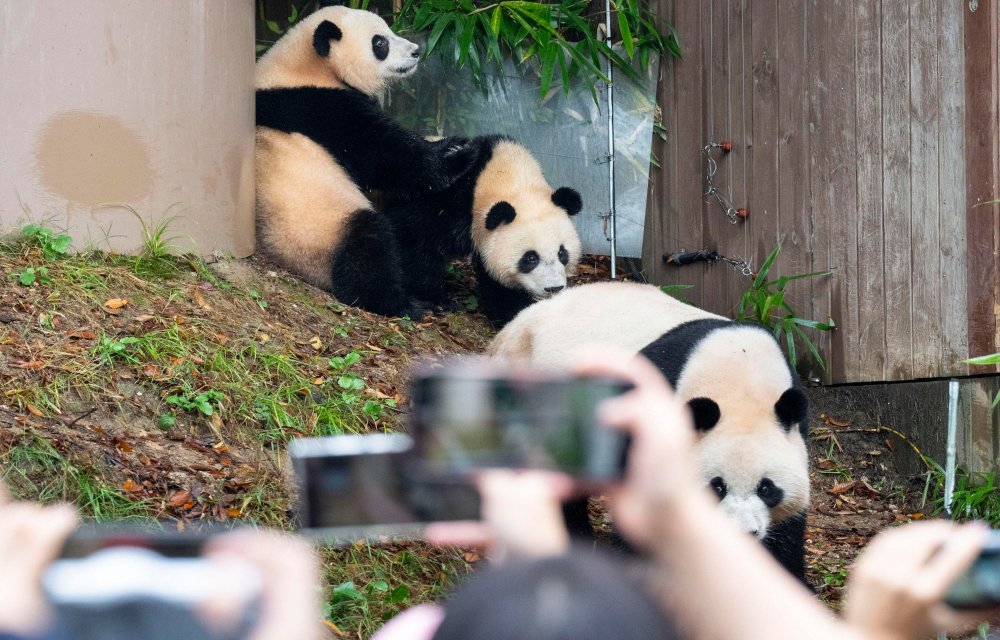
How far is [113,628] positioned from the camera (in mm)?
746

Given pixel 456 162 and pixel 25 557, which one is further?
pixel 456 162

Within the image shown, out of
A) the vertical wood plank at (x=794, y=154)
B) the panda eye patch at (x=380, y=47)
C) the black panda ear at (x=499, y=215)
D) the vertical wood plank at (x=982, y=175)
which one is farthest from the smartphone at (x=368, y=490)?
the panda eye patch at (x=380, y=47)

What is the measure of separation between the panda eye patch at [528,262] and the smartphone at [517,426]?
14.8 ft

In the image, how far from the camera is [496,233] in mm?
5547

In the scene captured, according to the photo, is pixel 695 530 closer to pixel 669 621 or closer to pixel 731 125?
pixel 669 621

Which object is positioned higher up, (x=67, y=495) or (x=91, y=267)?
(x=91, y=267)

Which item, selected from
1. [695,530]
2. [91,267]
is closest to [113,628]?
[695,530]

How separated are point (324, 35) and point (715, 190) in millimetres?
2811

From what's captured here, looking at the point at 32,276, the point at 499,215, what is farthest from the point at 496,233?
the point at 32,276

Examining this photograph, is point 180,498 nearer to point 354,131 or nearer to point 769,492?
point 769,492

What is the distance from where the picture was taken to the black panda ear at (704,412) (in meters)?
2.73

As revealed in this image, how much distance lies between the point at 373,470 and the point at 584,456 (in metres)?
0.29

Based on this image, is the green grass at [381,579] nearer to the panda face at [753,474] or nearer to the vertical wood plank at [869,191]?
the panda face at [753,474]

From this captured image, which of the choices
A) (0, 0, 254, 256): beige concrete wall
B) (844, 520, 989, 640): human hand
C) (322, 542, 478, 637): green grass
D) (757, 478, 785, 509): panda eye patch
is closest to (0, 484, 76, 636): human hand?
(844, 520, 989, 640): human hand
